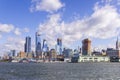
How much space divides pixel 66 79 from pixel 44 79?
21.9 ft

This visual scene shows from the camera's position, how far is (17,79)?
308 feet

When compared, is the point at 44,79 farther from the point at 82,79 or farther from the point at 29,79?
→ the point at 82,79

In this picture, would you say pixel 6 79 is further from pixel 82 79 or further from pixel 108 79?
pixel 108 79

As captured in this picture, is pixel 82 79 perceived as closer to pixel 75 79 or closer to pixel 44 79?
pixel 75 79

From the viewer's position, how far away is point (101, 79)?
91.1 metres

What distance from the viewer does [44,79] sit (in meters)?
91.8

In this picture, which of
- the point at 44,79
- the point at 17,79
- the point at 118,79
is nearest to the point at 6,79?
the point at 17,79

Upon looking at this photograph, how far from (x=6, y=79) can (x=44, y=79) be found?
459 inches

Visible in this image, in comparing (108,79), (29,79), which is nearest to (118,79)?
(108,79)

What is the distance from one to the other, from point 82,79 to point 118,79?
35.0 feet

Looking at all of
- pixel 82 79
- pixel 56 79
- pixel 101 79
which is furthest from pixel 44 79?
pixel 101 79

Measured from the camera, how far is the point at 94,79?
9075 centimetres

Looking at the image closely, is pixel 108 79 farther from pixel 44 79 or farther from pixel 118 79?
pixel 44 79

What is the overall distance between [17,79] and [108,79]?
27.6 metres
